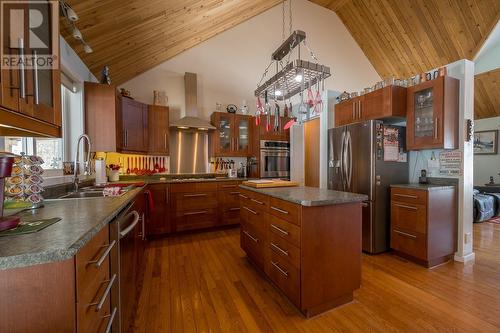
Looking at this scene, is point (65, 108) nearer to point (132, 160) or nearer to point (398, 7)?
point (132, 160)

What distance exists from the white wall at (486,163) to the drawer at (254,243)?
786cm

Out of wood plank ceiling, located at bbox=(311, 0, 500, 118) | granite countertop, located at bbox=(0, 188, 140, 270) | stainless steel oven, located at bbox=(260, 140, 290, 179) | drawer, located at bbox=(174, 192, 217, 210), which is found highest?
wood plank ceiling, located at bbox=(311, 0, 500, 118)

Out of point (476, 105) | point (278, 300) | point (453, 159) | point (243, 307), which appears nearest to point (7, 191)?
point (243, 307)

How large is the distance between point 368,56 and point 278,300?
634 cm

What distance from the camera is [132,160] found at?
3.71 metres

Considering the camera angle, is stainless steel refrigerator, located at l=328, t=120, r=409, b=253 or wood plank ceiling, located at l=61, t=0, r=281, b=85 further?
stainless steel refrigerator, located at l=328, t=120, r=409, b=253

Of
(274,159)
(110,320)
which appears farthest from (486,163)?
(110,320)

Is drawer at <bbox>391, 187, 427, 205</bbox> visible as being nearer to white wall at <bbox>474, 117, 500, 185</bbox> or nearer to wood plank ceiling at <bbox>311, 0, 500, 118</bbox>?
wood plank ceiling at <bbox>311, 0, 500, 118</bbox>

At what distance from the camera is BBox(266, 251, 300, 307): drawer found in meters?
1.61

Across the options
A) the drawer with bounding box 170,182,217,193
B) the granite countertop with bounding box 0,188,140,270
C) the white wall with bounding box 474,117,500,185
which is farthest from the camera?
the white wall with bounding box 474,117,500,185

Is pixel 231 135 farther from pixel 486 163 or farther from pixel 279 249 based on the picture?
pixel 486 163

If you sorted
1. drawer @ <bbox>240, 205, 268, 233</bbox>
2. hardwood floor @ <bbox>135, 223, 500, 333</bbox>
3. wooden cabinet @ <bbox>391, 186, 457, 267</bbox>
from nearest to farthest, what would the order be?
hardwood floor @ <bbox>135, 223, 500, 333</bbox> → drawer @ <bbox>240, 205, 268, 233</bbox> → wooden cabinet @ <bbox>391, 186, 457, 267</bbox>

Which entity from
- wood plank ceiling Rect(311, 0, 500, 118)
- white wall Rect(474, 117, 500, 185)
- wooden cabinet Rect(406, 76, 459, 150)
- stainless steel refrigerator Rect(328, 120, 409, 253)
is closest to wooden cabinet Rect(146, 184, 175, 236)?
stainless steel refrigerator Rect(328, 120, 409, 253)

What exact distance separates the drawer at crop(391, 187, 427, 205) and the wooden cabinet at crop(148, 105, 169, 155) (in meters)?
3.47
